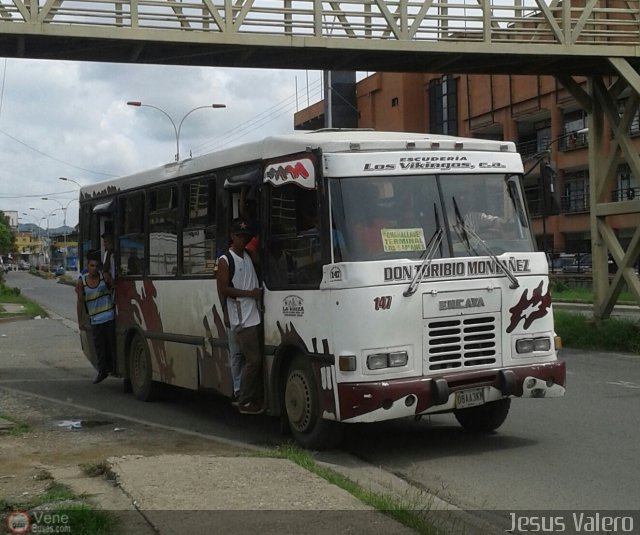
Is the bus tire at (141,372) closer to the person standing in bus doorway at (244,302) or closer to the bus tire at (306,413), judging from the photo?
the person standing in bus doorway at (244,302)

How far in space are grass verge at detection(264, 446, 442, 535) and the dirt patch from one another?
2.43 ft

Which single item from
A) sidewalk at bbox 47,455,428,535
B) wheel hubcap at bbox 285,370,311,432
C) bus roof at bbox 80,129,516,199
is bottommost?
sidewalk at bbox 47,455,428,535

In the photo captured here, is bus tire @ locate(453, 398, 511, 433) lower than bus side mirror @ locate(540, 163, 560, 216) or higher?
lower

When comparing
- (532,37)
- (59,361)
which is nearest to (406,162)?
(532,37)

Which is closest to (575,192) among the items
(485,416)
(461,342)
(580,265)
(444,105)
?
(580,265)

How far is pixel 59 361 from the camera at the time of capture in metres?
17.2

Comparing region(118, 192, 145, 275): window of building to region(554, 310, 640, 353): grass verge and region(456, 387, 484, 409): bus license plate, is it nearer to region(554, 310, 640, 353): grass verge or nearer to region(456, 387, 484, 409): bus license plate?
region(456, 387, 484, 409): bus license plate

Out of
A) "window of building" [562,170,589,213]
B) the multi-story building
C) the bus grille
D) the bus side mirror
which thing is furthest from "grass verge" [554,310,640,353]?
"window of building" [562,170,589,213]

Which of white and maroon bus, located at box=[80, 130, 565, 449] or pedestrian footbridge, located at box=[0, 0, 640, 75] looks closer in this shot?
white and maroon bus, located at box=[80, 130, 565, 449]

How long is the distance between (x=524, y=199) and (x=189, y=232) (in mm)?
3875

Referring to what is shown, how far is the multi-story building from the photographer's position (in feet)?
158

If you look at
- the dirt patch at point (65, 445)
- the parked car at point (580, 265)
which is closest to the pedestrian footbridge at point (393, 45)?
the dirt patch at point (65, 445)

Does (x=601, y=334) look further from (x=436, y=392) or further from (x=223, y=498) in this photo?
(x=223, y=498)

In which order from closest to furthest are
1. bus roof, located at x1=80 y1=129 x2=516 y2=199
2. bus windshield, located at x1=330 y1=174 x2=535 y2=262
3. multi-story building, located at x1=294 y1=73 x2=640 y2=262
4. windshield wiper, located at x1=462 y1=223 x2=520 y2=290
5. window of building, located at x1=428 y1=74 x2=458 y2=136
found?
bus windshield, located at x1=330 y1=174 x2=535 y2=262
bus roof, located at x1=80 y1=129 x2=516 y2=199
windshield wiper, located at x1=462 y1=223 x2=520 y2=290
multi-story building, located at x1=294 y1=73 x2=640 y2=262
window of building, located at x1=428 y1=74 x2=458 y2=136
